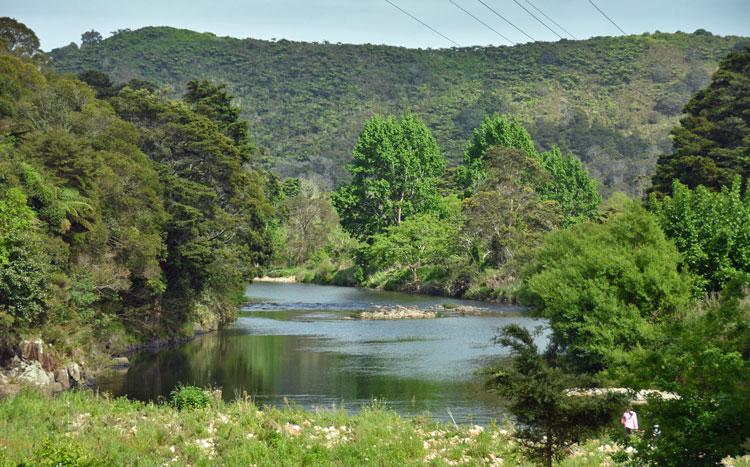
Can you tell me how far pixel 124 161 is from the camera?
4475 cm

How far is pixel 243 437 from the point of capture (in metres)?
20.3

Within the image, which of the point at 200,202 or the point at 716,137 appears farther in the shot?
the point at 716,137

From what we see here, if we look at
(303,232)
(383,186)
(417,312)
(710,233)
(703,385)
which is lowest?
(417,312)

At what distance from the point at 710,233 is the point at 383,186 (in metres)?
60.3

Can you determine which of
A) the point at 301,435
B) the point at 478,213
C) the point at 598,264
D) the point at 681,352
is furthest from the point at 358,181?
the point at 681,352

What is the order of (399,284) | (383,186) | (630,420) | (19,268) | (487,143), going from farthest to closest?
(487,143) < (383,186) < (399,284) < (19,268) < (630,420)

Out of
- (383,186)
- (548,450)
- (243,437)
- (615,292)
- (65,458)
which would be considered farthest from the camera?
(383,186)

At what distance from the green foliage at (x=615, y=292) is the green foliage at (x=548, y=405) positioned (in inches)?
603

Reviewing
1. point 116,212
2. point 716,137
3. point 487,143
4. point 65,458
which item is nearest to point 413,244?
point 487,143

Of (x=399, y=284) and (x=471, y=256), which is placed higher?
(x=471, y=256)

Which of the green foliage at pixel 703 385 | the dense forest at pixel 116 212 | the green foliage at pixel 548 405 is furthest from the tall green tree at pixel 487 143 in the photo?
the green foliage at pixel 703 385

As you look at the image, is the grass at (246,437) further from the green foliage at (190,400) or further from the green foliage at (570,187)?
the green foliage at (570,187)

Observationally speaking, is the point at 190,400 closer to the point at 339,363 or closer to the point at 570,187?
the point at 339,363

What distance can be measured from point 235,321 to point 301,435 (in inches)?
1601
